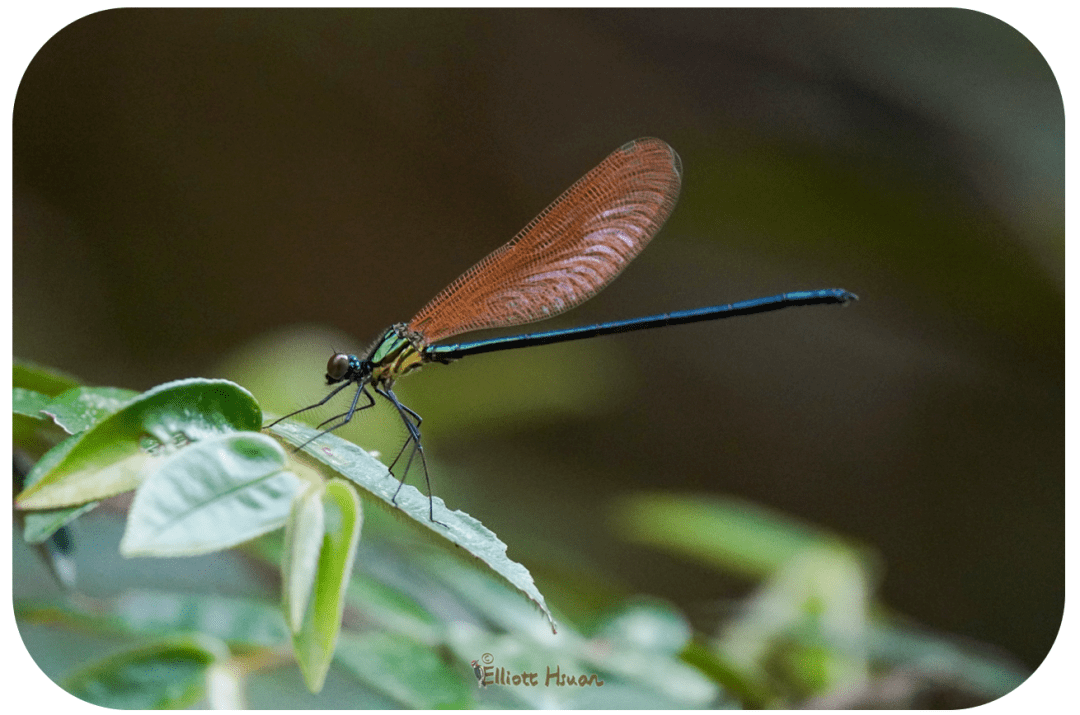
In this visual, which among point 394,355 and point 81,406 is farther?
point 394,355

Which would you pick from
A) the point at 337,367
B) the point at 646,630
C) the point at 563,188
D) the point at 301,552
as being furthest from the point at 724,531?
the point at 301,552

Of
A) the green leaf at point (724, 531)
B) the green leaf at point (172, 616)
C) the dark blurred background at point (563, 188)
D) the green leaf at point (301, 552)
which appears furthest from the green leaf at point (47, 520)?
the green leaf at point (724, 531)

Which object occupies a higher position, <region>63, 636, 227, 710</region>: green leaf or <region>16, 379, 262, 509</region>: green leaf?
<region>16, 379, 262, 509</region>: green leaf

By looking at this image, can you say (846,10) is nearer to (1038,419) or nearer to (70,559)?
(1038,419)

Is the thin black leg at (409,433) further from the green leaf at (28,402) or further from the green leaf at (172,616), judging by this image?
the green leaf at (28,402)

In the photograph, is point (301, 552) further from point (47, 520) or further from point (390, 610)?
point (390, 610)

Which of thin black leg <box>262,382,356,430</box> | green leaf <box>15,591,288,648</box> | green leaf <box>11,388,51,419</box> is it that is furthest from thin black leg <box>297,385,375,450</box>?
green leaf <box>11,388,51,419</box>

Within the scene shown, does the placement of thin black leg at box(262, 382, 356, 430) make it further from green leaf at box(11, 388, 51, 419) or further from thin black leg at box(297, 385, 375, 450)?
green leaf at box(11, 388, 51, 419)
